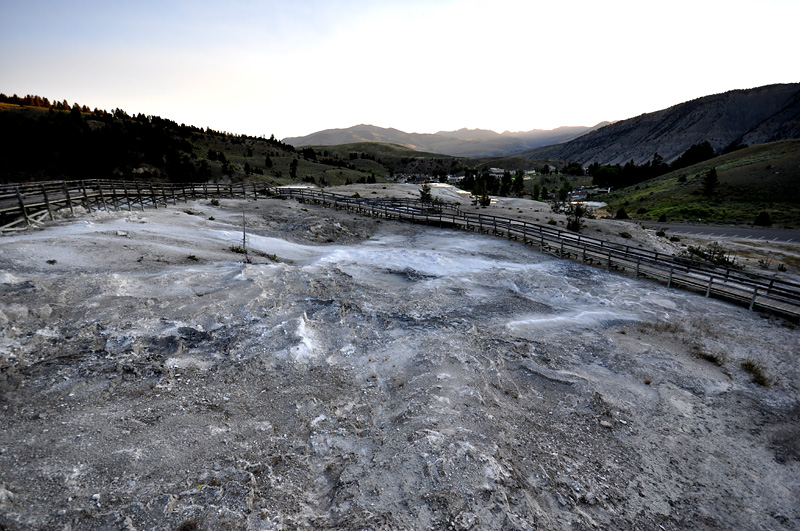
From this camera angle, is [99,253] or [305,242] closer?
[99,253]

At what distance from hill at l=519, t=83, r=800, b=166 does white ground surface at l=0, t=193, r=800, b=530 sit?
7465 inches

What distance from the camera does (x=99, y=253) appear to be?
15188 mm

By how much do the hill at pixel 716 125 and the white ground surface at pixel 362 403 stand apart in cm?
18960

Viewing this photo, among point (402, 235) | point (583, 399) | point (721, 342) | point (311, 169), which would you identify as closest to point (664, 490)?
point (583, 399)

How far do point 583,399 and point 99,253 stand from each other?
1915 centimetres

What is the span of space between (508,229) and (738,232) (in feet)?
104

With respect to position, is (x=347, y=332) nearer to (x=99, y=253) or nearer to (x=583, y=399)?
(x=583, y=399)

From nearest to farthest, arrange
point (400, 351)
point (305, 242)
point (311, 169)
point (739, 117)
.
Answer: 1. point (400, 351)
2. point (305, 242)
3. point (311, 169)
4. point (739, 117)

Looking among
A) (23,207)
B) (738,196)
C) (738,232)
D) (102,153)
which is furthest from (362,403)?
(738,196)

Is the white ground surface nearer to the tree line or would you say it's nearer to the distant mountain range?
the tree line

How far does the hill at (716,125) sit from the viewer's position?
154 meters

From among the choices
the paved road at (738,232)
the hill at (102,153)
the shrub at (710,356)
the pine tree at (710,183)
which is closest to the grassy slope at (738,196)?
the pine tree at (710,183)

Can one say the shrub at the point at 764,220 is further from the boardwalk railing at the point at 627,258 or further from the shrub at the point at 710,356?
the shrub at the point at 710,356

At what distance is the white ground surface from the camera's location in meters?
6.46
